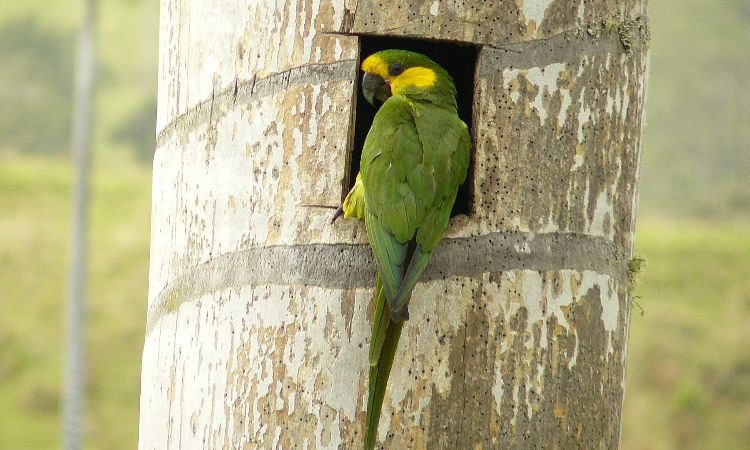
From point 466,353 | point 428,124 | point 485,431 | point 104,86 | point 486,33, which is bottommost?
point 485,431

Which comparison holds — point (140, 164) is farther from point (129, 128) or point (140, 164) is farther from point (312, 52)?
point (312, 52)

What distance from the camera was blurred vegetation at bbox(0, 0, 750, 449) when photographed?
15.7 m

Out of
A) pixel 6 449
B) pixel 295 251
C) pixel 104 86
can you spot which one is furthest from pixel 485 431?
pixel 104 86

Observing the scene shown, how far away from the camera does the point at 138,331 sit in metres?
17.2

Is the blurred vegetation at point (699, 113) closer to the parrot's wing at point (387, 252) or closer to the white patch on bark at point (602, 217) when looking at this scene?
the white patch on bark at point (602, 217)

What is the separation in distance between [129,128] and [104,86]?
356cm

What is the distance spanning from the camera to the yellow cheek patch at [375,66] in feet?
8.98

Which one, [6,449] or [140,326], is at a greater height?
[140,326]

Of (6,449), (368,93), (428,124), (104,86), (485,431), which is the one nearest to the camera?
(485,431)

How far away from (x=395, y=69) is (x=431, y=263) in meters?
0.71

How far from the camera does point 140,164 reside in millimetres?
24844

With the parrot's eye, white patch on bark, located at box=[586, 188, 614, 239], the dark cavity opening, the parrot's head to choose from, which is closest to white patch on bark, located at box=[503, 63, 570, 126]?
white patch on bark, located at box=[586, 188, 614, 239]

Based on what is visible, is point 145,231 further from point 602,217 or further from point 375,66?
point 602,217

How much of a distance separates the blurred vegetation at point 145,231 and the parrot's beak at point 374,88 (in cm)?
973
